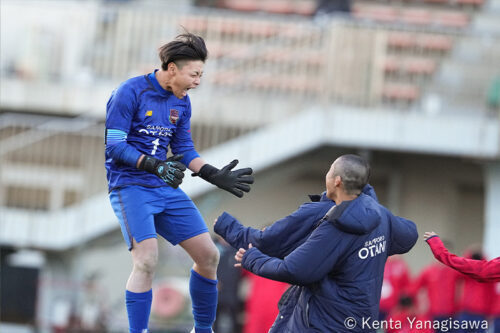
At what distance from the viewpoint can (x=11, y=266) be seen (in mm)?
13258

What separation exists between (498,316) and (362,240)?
5.28m

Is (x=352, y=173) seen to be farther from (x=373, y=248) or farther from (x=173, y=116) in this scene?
(x=173, y=116)

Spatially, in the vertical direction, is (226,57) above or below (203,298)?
above

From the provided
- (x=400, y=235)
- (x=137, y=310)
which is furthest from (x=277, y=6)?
(x=400, y=235)

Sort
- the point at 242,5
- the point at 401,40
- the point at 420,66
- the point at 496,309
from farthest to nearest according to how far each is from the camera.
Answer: the point at 242,5, the point at 420,66, the point at 401,40, the point at 496,309

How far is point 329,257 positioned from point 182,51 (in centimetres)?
164

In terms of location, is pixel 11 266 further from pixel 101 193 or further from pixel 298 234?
pixel 298 234

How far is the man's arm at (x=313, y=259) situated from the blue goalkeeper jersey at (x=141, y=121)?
1.20 metres

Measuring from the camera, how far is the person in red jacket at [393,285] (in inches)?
434

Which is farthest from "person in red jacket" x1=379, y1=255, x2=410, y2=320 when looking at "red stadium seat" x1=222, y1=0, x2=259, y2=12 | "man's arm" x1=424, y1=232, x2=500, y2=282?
"red stadium seat" x1=222, y1=0, x2=259, y2=12

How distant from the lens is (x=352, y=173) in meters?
5.18

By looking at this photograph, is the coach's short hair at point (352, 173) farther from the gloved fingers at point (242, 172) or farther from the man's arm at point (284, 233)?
the gloved fingers at point (242, 172)

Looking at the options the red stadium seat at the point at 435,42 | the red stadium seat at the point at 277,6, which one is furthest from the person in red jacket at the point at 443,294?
the red stadium seat at the point at 277,6

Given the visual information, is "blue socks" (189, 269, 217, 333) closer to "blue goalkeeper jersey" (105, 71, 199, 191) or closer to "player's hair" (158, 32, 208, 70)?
"blue goalkeeper jersey" (105, 71, 199, 191)
